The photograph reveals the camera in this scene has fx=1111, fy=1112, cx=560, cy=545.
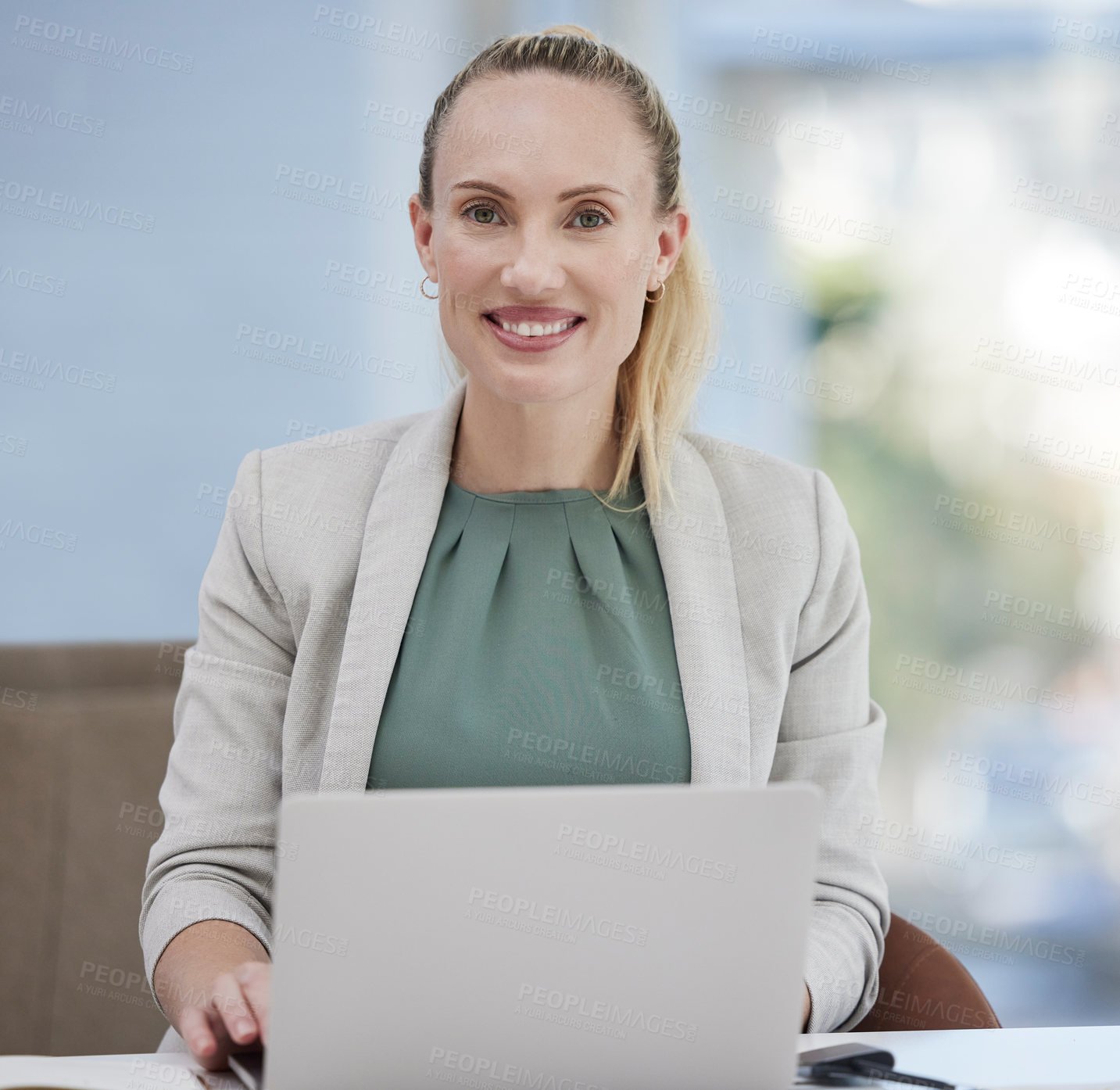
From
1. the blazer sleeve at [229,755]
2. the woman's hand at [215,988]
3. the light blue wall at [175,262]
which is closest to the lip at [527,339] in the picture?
the blazer sleeve at [229,755]

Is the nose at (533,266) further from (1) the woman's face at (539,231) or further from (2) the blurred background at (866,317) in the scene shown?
(2) the blurred background at (866,317)

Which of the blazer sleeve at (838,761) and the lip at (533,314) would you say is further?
the lip at (533,314)

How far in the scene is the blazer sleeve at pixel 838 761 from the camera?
1.15 m

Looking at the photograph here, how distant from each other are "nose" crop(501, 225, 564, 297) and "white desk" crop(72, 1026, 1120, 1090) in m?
0.81

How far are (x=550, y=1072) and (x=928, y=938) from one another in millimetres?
699

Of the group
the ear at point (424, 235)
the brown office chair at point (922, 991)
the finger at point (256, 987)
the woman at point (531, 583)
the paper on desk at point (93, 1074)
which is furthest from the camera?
the ear at point (424, 235)

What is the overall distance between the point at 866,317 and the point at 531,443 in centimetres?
192

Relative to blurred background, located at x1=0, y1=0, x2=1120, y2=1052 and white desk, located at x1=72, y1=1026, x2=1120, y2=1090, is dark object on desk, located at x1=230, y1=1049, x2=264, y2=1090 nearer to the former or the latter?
white desk, located at x1=72, y1=1026, x2=1120, y2=1090

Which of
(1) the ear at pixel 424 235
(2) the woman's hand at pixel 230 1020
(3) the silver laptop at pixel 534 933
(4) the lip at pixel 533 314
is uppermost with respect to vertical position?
(1) the ear at pixel 424 235

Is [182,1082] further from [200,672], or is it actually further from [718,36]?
[718,36]

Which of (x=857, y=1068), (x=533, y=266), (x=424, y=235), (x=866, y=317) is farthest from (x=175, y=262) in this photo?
(x=857, y=1068)

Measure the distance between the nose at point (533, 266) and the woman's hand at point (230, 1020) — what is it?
2.48ft

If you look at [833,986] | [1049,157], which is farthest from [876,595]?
[833,986]

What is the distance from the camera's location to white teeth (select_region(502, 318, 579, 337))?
51.5 inches
